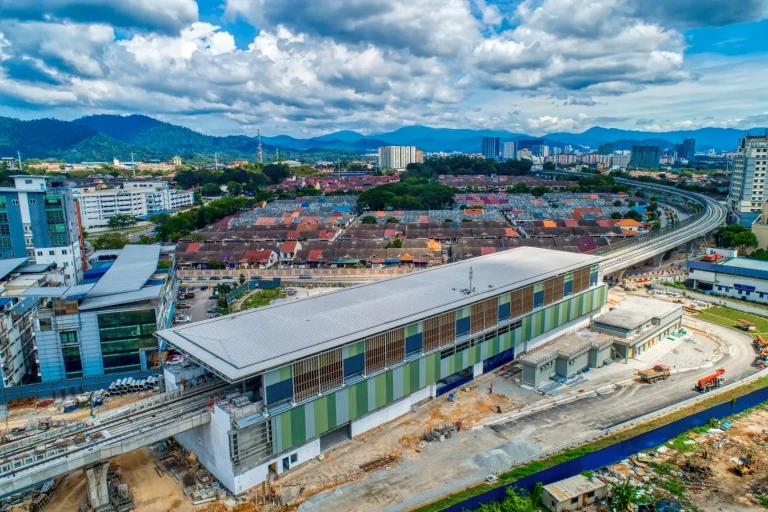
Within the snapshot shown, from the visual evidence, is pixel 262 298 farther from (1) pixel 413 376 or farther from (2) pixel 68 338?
(1) pixel 413 376

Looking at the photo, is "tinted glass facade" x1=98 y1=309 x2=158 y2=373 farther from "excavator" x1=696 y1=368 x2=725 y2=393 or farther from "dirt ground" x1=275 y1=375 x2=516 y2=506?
"excavator" x1=696 y1=368 x2=725 y2=393

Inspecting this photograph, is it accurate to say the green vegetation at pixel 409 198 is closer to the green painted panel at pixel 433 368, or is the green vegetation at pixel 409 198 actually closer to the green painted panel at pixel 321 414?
the green painted panel at pixel 433 368

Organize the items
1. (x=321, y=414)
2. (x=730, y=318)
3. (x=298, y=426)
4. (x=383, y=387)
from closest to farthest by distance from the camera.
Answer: (x=298, y=426) < (x=321, y=414) < (x=383, y=387) < (x=730, y=318)

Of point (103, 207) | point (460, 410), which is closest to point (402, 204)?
point (103, 207)

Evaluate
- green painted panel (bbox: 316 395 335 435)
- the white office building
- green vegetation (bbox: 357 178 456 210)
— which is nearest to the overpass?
green painted panel (bbox: 316 395 335 435)

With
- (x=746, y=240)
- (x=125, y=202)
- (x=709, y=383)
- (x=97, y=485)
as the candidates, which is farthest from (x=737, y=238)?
(x=125, y=202)

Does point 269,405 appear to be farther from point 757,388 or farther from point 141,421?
point 757,388
